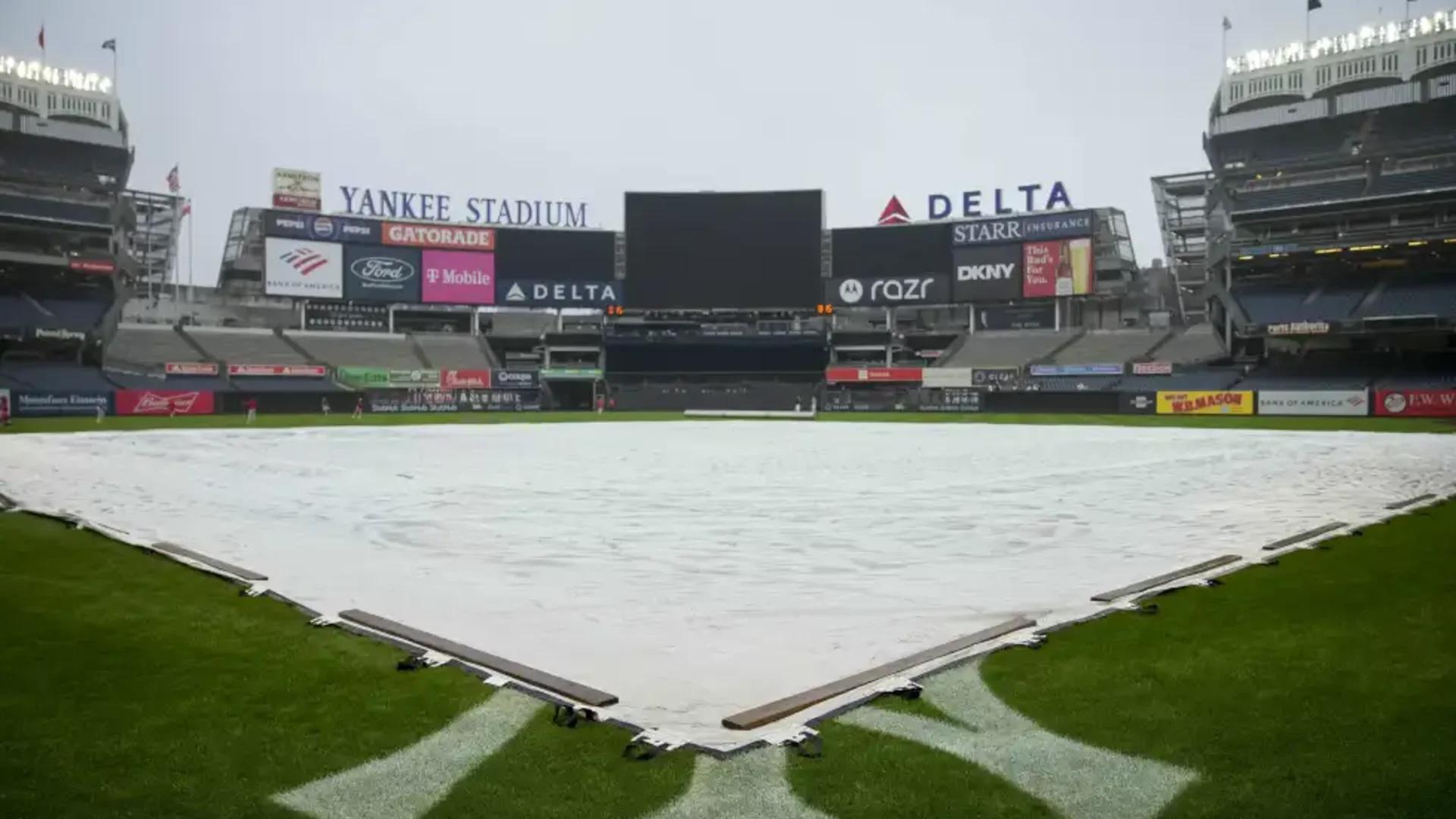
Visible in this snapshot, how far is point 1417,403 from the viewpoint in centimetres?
4350

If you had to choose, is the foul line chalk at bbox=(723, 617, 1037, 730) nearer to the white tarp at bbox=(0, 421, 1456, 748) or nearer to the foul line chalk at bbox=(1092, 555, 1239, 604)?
the white tarp at bbox=(0, 421, 1456, 748)

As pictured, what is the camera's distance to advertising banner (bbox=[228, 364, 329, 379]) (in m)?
57.3

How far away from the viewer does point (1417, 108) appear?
56531mm

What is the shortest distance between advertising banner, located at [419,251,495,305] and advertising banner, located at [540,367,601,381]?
337 inches

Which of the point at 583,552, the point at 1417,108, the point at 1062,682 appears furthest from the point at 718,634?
the point at 1417,108

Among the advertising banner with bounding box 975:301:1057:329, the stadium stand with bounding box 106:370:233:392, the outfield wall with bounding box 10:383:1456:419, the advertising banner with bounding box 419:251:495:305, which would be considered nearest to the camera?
the outfield wall with bounding box 10:383:1456:419

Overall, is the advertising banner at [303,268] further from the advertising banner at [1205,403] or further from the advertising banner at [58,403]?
the advertising banner at [1205,403]

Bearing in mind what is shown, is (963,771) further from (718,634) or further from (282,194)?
(282,194)

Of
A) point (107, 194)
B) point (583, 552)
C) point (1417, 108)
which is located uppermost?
point (1417, 108)

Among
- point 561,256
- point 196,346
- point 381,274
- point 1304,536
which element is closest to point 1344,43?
point 561,256

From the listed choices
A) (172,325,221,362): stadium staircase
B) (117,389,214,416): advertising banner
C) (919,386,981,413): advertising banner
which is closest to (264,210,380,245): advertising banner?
(172,325,221,362): stadium staircase

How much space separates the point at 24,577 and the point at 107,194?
232ft

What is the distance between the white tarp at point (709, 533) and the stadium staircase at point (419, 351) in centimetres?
4742

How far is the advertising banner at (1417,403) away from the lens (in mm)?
42656
